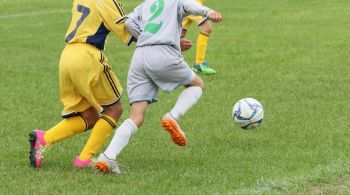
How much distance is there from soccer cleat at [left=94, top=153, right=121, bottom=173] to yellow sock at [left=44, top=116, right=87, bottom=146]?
0.56 metres

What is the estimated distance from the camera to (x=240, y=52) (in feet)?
40.7

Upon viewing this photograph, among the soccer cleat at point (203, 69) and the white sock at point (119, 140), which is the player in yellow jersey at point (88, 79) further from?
the soccer cleat at point (203, 69)

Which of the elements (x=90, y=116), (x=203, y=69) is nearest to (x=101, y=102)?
(x=90, y=116)

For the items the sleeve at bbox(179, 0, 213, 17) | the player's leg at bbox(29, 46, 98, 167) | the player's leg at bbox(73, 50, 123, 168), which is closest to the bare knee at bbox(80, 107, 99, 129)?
the player's leg at bbox(29, 46, 98, 167)

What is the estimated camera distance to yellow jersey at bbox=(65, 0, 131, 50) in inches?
230

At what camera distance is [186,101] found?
582 centimetres

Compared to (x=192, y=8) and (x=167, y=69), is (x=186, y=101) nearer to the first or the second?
(x=167, y=69)

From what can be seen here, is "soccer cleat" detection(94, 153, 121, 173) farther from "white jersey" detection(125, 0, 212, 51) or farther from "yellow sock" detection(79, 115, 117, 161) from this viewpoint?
"white jersey" detection(125, 0, 212, 51)

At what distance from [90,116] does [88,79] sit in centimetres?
42

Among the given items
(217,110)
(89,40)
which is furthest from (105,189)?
(217,110)

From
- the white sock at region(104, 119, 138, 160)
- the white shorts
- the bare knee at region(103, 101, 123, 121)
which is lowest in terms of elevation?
the bare knee at region(103, 101, 123, 121)

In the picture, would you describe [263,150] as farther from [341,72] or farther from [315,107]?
[341,72]

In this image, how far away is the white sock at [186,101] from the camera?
5754 mm

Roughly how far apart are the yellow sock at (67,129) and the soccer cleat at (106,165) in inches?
22.1
